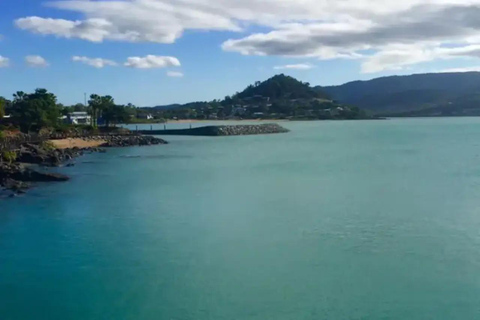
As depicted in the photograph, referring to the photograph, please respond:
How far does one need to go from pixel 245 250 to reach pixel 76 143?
3755 centimetres

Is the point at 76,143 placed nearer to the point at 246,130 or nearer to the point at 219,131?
the point at 219,131

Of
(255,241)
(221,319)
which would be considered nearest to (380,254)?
(255,241)

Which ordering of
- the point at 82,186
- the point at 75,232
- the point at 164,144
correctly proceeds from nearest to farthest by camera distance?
the point at 75,232 → the point at 82,186 → the point at 164,144

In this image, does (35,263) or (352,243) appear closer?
(35,263)

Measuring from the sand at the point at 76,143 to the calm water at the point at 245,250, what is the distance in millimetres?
20235

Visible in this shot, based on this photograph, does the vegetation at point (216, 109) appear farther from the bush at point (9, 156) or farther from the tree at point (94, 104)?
the bush at point (9, 156)

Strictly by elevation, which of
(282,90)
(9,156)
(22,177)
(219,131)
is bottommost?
(22,177)

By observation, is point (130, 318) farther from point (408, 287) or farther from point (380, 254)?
point (380, 254)

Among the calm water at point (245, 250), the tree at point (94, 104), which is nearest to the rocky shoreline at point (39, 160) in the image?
the calm water at point (245, 250)

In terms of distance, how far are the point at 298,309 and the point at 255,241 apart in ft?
15.6

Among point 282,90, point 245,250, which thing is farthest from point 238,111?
point 245,250

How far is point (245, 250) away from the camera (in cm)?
1412

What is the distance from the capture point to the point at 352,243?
570 inches

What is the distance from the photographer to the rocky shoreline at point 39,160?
25009 mm
